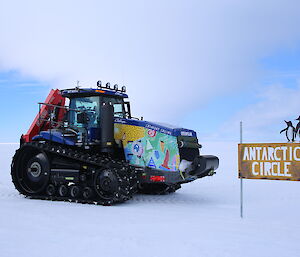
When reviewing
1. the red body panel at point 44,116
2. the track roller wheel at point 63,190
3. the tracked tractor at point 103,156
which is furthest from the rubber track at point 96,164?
the red body panel at point 44,116

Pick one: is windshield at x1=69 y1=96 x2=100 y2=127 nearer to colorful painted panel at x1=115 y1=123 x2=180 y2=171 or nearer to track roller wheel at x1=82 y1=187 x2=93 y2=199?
colorful painted panel at x1=115 y1=123 x2=180 y2=171

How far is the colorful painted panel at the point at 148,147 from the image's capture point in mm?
11000

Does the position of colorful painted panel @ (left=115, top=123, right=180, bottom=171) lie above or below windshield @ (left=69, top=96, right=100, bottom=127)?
below

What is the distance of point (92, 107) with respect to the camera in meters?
12.3

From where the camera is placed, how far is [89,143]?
1183 centimetres

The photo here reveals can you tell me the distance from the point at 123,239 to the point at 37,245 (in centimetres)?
147

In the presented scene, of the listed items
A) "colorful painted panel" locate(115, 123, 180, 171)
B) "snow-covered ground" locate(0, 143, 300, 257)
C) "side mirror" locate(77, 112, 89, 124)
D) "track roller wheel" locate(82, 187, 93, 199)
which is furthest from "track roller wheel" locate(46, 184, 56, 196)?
"colorful painted panel" locate(115, 123, 180, 171)

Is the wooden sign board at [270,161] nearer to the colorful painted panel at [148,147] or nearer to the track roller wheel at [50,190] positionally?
the colorful painted panel at [148,147]

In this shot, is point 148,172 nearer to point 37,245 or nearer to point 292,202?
point 292,202

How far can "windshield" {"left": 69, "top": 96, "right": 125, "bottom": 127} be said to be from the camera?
478 inches

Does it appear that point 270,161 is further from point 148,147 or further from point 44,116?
point 44,116

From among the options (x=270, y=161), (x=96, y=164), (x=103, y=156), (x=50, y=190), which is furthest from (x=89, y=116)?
(x=270, y=161)

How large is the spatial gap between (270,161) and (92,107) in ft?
18.9

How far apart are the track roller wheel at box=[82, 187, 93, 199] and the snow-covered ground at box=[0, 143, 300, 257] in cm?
50
